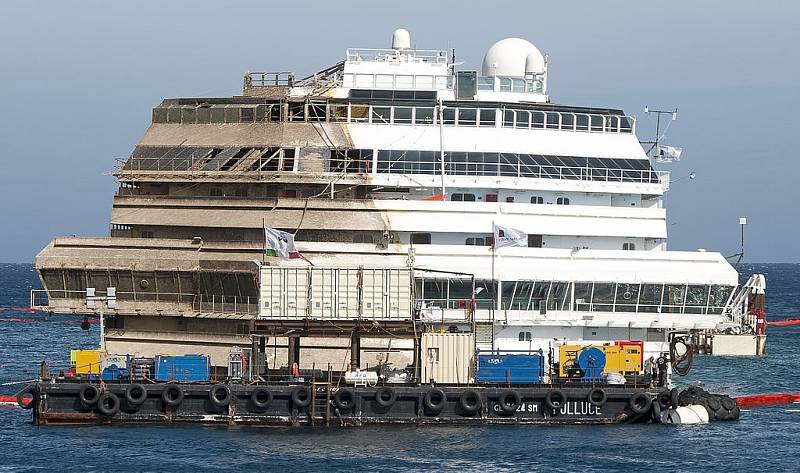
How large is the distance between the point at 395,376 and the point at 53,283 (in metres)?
21.3

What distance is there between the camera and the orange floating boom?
293 feet

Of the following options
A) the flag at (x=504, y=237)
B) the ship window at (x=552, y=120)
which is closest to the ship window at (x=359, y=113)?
the ship window at (x=552, y=120)

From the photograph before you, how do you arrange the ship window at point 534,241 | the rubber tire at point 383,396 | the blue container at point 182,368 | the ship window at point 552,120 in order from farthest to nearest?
the ship window at point 552,120 → the ship window at point 534,241 → the blue container at point 182,368 → the rubber tire at point 383,396

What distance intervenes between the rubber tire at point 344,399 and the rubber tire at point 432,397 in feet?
11.0

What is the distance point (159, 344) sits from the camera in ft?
282

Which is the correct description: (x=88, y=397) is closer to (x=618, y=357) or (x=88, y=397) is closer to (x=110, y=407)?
(x=110, y=407)

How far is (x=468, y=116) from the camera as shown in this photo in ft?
301

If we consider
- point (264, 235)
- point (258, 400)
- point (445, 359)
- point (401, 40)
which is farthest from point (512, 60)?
point (258, 400)

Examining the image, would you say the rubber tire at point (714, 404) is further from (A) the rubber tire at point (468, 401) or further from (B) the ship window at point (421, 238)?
(B) the ship window at point (421, 238)

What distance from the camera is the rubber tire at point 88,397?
7500 centimetres

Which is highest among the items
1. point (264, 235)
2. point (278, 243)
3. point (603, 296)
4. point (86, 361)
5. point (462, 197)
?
point (462, 197)

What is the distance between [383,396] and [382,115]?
21989mm

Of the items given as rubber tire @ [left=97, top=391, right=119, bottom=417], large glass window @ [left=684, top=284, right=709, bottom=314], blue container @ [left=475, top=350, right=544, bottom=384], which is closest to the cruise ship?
large glass window @ [left=684, top=284, right=709, bottom=314]

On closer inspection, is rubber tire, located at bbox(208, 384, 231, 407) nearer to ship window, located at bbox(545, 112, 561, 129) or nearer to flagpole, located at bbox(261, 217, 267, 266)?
flagpole, located at bbox(261, 217, 267, 266)
